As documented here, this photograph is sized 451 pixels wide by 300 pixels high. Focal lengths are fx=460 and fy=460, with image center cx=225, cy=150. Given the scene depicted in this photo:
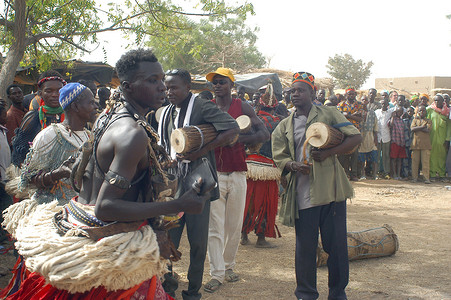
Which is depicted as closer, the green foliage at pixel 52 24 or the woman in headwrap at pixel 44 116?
the woman in headwrap at pixel 44 116

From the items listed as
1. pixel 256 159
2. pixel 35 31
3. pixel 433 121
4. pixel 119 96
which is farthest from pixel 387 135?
pixel 119 96

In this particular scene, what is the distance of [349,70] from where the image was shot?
121 feet

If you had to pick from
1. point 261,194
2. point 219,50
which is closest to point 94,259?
point 261,194

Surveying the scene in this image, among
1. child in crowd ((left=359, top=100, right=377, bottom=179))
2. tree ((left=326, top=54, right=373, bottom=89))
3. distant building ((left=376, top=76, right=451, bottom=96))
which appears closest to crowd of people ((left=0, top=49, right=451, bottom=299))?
child in crowd ((left=359, top=100, right=377, bottom=179))

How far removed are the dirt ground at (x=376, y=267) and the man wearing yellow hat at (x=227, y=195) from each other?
10.4 inches

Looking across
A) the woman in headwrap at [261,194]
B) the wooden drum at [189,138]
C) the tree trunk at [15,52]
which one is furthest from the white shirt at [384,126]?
the wooden drum at [189,138]

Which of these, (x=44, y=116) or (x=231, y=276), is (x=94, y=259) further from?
(x=231, y=276)

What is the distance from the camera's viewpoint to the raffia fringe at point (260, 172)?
20.6 feet

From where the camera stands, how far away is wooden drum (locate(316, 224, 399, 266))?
5659mm

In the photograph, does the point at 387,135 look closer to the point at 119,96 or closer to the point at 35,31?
the point at 35,31

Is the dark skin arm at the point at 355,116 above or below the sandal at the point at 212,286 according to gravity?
above

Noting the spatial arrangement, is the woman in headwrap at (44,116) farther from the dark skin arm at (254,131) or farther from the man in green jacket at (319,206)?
the man in green jacket at (319,206)

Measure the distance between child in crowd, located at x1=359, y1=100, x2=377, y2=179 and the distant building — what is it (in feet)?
32.1

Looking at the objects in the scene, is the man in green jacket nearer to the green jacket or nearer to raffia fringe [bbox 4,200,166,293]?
the green jacket
